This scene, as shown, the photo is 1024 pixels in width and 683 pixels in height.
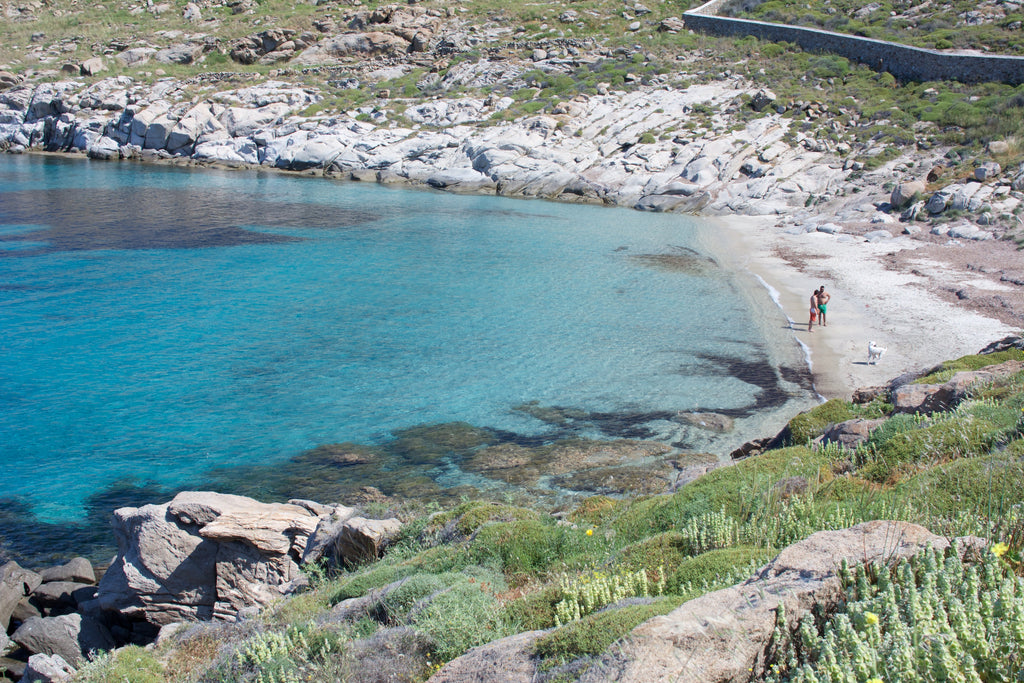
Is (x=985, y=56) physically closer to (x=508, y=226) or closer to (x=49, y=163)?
(x=508, y=226)

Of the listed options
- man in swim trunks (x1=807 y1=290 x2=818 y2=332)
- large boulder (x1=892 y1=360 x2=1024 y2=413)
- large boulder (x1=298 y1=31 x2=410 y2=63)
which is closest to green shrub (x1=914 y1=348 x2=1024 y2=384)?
large boulder (x1=892 y1=360 x2=1024 y2=413)

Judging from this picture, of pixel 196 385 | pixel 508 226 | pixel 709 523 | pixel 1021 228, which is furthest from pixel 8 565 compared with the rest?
pixel 1021 228

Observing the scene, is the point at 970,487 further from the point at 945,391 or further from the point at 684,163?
the point at 684,163

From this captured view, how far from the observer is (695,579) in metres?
5.65

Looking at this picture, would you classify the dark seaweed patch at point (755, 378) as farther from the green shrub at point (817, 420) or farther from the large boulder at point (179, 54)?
the large boulder at point (179, 54)

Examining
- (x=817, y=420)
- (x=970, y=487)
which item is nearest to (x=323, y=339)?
(x=817, y=420)

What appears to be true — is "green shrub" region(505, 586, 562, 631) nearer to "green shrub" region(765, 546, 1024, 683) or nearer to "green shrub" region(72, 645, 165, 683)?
"green shrub" region(765, 546, 1024, 683)

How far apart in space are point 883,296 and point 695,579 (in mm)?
24318

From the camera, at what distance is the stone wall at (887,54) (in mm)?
46219

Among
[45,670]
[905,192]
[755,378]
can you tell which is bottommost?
[45,670]

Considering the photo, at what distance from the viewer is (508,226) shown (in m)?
40.9

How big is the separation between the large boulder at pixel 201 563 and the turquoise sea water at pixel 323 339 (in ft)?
12.8

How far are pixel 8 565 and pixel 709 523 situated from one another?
10.8m

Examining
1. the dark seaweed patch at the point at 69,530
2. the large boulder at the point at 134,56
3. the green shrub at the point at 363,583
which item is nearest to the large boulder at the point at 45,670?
the green shrub at the point at 363,583
